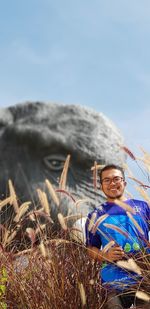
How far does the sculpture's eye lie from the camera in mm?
8459

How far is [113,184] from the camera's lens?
294 centimetres

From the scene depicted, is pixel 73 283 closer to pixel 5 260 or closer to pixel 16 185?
pixel 5 260

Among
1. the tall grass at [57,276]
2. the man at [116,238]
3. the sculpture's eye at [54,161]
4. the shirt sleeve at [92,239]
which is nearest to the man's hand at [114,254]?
the man at [116,238]

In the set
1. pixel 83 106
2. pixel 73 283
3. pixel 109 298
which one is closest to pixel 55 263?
pixel 73 283

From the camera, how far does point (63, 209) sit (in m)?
7.82

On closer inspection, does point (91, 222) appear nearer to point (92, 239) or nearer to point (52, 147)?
point (92, 239)

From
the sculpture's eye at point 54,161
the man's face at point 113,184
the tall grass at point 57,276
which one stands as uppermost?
the sculpture's eye at point 54,161

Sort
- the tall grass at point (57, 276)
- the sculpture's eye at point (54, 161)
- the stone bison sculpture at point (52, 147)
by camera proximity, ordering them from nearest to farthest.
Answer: the tall grass at point (57, 276)
the stone bison sculpture at point (52, 147)
the sculpture's eye at point (54, 161)

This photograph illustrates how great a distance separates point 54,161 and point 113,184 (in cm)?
557

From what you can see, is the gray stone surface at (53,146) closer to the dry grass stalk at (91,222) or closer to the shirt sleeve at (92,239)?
the shirt sleeve at (92,239)

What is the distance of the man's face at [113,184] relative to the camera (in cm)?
294

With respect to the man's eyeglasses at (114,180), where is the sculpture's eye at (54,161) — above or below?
above

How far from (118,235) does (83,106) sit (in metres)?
6.19

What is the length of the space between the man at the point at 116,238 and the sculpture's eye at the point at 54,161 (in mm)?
5438
